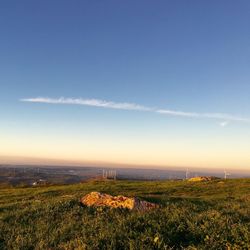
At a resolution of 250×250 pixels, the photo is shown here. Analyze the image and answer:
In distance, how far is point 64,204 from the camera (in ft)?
68.4

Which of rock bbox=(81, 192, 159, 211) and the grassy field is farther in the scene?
rock bbox=(81, 192, 159, 211)

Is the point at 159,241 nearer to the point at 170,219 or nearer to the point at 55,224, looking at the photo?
the point at 170,219

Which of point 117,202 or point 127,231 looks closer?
point 127,231

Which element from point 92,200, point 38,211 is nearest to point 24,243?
point 38,211

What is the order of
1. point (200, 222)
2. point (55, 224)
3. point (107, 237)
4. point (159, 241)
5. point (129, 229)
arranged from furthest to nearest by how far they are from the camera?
point (55, 224), point (200, 222), point (129, 229), point (107, 237), point (159, 241)

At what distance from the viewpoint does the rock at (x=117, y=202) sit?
19297mm

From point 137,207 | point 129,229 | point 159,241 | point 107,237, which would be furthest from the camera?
point 137,207

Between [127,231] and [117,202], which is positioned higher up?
[117,202]

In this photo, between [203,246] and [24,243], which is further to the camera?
[24,243]

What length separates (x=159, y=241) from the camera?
11.4 m

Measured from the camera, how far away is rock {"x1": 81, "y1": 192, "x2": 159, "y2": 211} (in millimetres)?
19297

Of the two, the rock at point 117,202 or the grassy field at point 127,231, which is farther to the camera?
the rock at point 117,202

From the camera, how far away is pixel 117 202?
66.9 ft

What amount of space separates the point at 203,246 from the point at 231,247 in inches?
34.0
